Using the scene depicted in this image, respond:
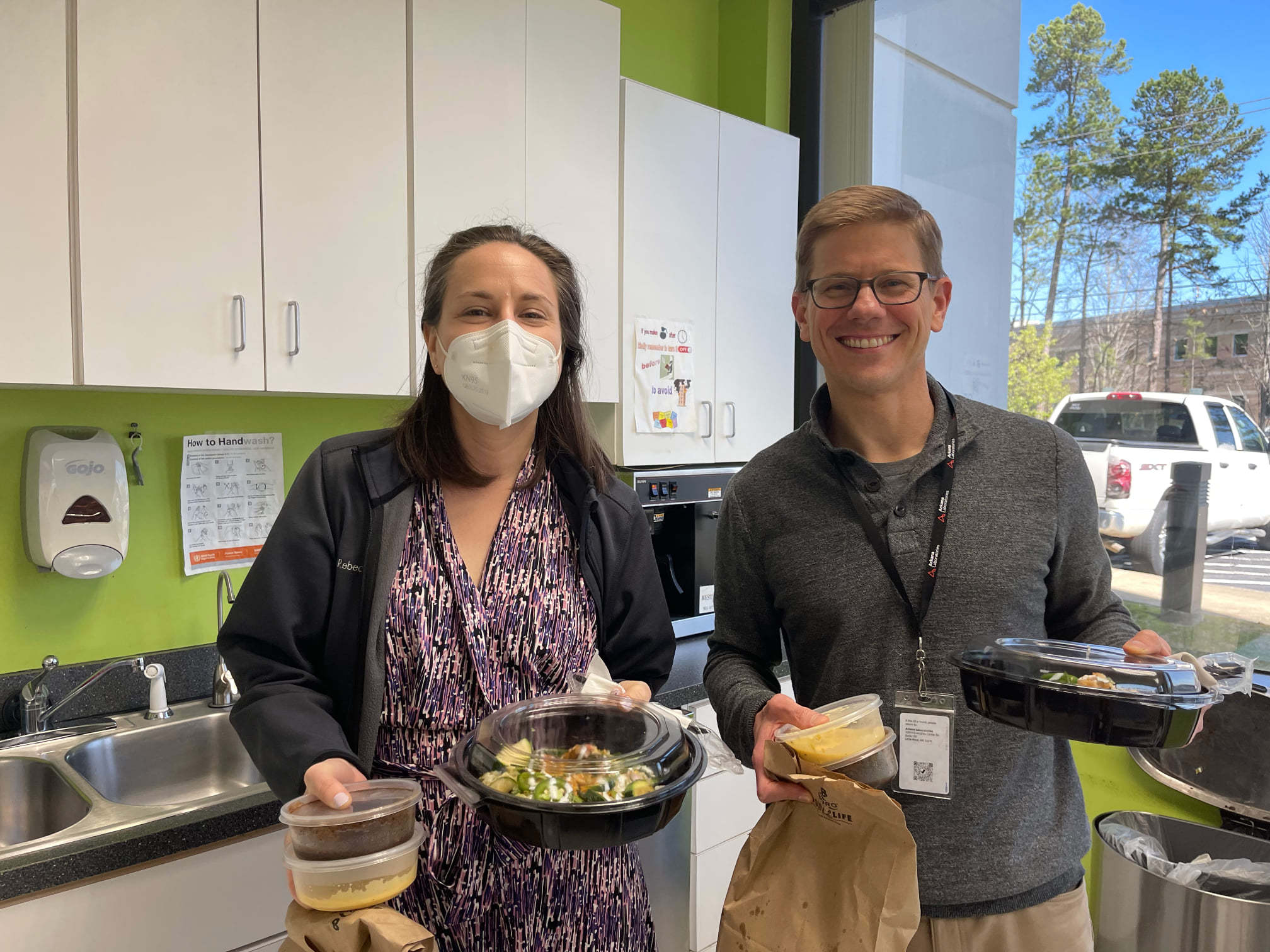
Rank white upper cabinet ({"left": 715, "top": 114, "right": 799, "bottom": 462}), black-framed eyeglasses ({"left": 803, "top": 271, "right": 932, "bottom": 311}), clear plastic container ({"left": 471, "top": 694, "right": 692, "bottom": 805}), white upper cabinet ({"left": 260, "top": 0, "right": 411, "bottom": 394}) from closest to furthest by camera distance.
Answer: clear plastic container ({"left": 471, "top": 694, "right": 692, "bottom": 805}), black-framed eyeglasses ({"left": 803, "top": 271, "right": 932, "bottom": 311}), white upper cabinet ({"left": 260, "top": 0, "right": 411, "bottom": 394}), white upper cabinet ({"left": 715, "top": 114, "right": 799, "bottom": 462})

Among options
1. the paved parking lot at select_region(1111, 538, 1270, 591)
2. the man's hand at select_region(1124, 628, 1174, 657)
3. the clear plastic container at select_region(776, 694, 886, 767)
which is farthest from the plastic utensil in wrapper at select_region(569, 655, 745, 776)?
the paved parking lot at select_region(1111, 538, 1270, 591)

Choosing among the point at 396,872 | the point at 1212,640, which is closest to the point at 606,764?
the point at 396,872

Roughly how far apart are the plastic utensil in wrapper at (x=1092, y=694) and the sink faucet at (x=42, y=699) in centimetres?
193

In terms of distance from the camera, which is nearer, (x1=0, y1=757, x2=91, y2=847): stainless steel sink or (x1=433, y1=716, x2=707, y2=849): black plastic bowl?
(x1=433, y1=716, x2=707, y2=849): black plastic bowl

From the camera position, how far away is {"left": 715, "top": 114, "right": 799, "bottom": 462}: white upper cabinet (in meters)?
2.95

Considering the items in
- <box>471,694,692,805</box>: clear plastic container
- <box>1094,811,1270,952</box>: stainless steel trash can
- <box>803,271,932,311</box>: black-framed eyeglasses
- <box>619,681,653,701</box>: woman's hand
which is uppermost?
<box>803,271,932,311</box>: black-framed eyeglasses

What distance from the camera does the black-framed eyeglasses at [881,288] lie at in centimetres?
131

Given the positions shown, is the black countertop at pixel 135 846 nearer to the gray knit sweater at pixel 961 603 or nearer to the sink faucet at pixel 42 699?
the sink faucet at pixel 42 699

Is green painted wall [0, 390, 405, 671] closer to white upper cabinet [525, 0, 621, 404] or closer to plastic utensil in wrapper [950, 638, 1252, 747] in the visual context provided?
white upper cabinet [525, 0, 621, 404]

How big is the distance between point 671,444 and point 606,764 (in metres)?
1.86

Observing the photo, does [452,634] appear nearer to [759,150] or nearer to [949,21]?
[759,150]

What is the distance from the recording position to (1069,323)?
2783 mm

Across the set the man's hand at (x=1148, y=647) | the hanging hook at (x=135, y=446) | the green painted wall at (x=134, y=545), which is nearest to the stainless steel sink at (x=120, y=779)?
the green painted wall at (x=134, y=545)

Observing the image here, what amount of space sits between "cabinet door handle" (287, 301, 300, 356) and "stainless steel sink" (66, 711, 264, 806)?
91 centimetres
